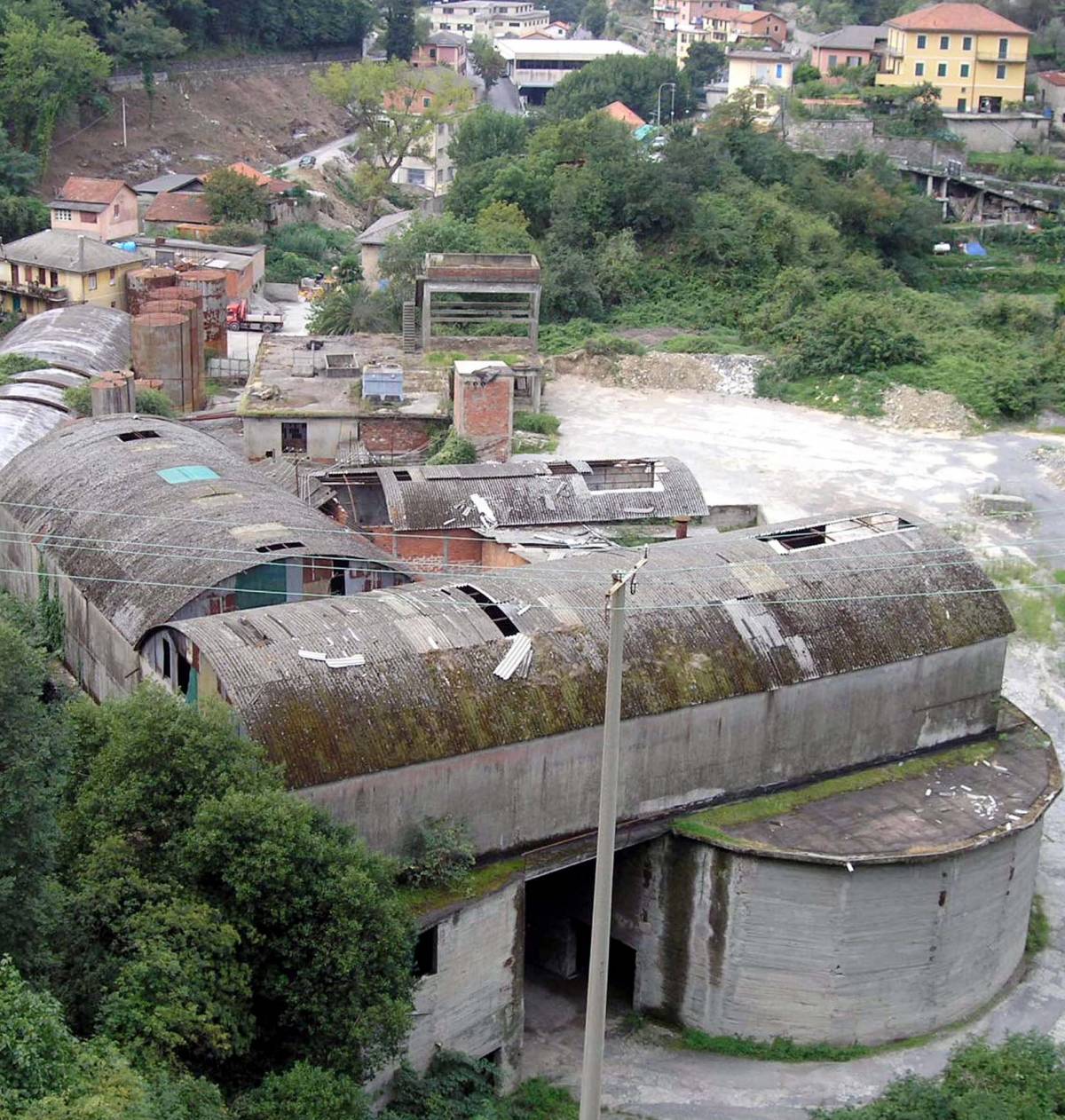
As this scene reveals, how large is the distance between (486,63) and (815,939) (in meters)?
85.5

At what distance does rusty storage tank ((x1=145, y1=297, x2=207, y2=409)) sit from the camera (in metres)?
42.8

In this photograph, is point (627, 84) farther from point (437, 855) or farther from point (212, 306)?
point (437, 855)

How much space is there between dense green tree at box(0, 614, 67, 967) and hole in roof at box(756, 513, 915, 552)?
1218 centimetres

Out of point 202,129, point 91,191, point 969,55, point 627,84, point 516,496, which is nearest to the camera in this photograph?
point 516,496

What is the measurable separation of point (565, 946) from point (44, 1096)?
407 inches

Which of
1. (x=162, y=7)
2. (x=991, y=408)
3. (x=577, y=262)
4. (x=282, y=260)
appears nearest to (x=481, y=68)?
(x=162, y=7)

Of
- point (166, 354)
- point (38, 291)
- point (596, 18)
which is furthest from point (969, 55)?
point (596, 18)

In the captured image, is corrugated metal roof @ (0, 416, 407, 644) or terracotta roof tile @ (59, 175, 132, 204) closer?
corrugated metal roof @ (0, 416, 407, 644)

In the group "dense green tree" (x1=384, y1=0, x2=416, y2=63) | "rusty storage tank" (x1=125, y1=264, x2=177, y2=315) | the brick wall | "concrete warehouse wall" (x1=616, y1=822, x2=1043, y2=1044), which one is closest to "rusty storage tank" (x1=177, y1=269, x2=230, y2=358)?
"rusty storage tank" (x1=125, y1=264, x2=177, y2=315)

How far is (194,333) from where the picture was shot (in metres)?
43.1

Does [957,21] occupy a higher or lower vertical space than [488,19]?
lower

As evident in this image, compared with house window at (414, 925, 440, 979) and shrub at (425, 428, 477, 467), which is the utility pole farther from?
shrub at (425, 428, 477, 467)

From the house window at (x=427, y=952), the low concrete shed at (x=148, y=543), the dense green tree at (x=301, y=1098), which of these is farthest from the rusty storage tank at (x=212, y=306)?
the dense green tree at (x=301, y=1098)

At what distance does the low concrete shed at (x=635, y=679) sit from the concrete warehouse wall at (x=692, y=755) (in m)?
0.02
